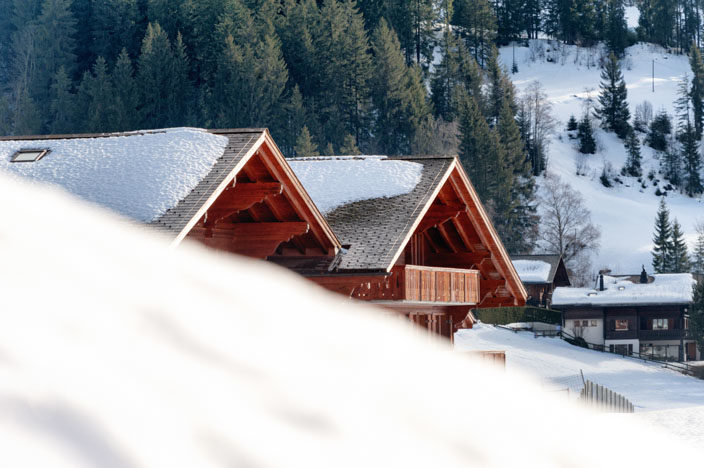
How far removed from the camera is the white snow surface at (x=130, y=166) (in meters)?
14.2

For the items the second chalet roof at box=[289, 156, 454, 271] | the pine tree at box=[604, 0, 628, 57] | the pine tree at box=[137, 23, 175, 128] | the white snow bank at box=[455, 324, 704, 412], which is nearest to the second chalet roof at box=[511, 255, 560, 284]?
the white snow bank at box=[455, 324, 704, 412]

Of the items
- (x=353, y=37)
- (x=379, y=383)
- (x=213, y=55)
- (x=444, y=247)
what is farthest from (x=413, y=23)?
(x=379, y=383)

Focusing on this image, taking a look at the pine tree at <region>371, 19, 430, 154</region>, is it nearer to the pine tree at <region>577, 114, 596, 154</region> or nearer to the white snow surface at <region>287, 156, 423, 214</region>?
the pine tree at <region>577, 114, 596, 154</region>

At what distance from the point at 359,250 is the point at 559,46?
564ft

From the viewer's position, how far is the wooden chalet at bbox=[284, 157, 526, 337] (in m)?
19.5

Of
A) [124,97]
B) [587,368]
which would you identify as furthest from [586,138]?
[587,368]

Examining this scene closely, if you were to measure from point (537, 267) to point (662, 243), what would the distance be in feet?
97.0

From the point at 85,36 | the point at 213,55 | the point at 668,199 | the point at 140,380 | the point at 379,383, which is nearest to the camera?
the point at 140,380

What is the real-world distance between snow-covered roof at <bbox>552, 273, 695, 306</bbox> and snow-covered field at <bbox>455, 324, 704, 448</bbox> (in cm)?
604

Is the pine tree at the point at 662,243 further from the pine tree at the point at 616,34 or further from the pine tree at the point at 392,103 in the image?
the pine tree at the point at 616,34

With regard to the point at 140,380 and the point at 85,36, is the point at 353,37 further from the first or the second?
the point at 140,380

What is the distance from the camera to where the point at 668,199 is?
137 metres

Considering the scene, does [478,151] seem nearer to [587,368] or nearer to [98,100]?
[98,100]

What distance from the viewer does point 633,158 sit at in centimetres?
14362
